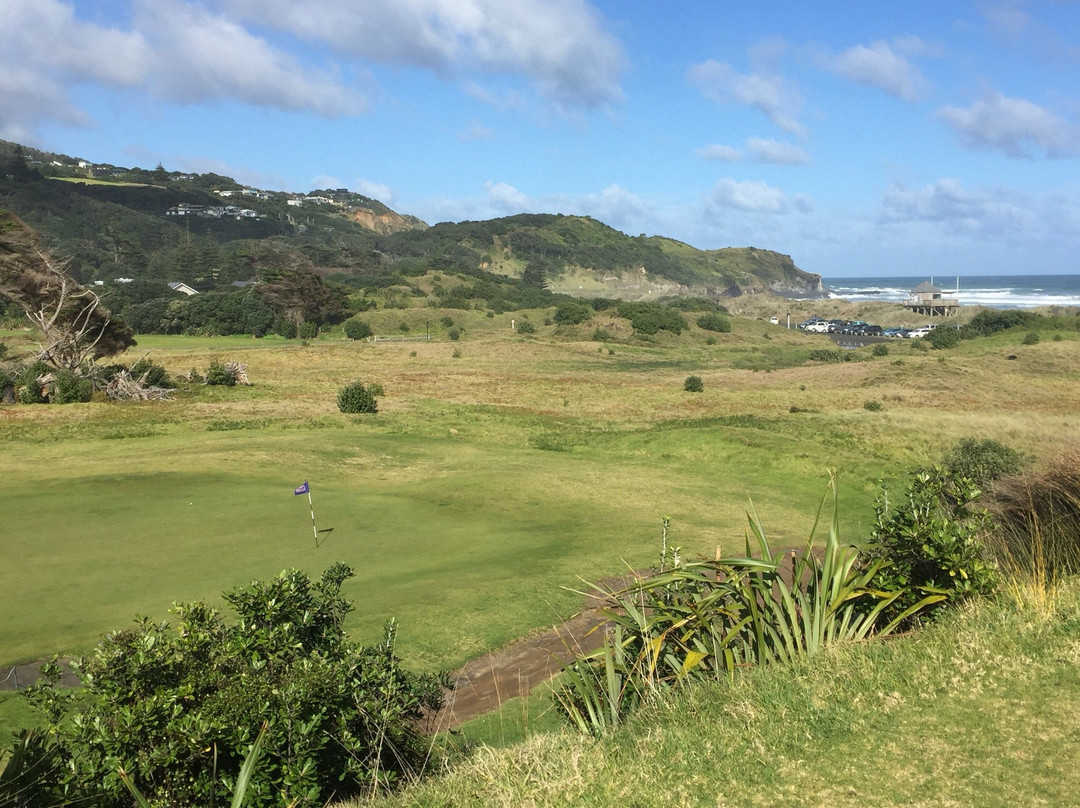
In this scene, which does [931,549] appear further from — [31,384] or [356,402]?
[31,384]

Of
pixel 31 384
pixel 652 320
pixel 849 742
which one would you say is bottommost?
pixel 849 742

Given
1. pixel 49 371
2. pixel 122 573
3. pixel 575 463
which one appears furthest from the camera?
pixel 49 371

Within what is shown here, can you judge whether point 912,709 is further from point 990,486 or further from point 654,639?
point 990,486

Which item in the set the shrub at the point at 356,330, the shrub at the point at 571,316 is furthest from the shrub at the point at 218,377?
the shrub at the point at 571,316

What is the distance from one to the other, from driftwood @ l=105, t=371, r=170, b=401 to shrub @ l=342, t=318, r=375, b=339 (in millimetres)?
45769

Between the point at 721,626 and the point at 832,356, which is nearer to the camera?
the point at 721,626

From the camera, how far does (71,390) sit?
34188mm

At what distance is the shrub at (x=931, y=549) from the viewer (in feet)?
23.2

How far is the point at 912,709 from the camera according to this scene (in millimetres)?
5617

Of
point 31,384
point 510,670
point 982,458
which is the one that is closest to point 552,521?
point 510,670

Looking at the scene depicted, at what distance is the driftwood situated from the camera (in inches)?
1407

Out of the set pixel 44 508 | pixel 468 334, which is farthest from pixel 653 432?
pixel 468 334

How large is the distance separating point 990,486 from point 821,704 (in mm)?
5449

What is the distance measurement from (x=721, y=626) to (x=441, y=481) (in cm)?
1512
